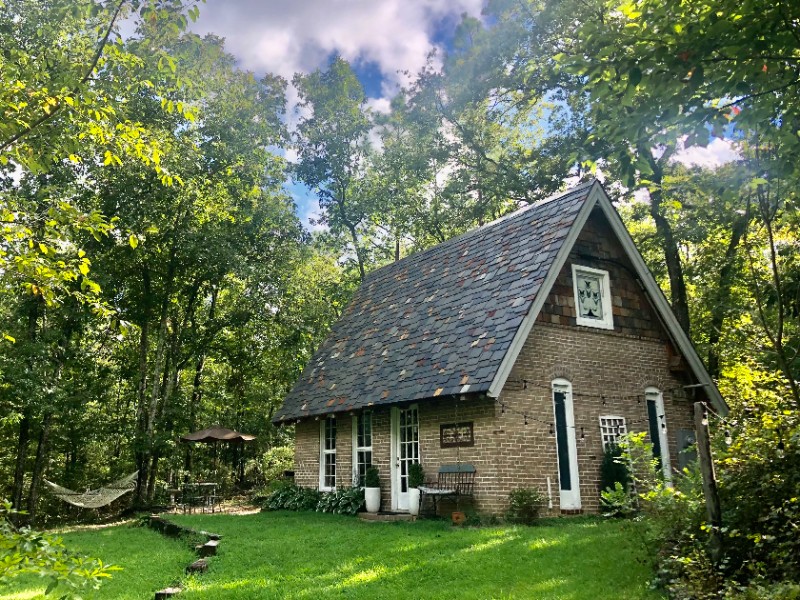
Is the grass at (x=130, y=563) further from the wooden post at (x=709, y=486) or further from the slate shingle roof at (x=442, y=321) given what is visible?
the wooden post at (x=709, y=486)

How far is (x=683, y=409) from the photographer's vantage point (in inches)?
603

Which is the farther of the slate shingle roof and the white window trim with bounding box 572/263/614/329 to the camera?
the white window trim with bounding box 572/263/614/329

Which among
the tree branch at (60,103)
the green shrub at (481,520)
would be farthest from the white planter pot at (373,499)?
the tree branch at (60,103)

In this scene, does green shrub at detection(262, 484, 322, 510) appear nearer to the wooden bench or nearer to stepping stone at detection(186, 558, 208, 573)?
the wooden bench

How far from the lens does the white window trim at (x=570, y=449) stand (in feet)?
41.3

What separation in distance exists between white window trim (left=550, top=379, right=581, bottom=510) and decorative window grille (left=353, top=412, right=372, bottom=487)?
16.4ft

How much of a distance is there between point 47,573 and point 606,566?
6119mm

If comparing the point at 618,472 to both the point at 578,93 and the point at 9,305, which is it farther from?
the point at 9,305

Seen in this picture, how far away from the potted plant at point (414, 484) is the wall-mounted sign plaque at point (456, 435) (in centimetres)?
85

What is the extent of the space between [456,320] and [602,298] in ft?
11.6

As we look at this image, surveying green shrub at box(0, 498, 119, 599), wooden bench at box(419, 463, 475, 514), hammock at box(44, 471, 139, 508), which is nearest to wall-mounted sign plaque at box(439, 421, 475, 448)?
wooden bench at box(419, 463, 475, 514)

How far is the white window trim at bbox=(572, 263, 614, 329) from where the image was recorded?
13.9 metres

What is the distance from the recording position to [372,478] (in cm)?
1459

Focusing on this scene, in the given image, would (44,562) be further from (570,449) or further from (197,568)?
(570,449)
